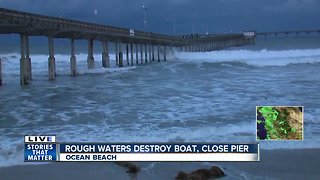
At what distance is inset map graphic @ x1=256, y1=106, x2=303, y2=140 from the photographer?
491cm

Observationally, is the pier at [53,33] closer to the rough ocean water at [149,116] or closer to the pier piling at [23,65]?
the pier piling at [23,65]

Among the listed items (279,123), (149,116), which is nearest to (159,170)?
(279,123)

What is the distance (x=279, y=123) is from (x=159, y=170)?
2923mm

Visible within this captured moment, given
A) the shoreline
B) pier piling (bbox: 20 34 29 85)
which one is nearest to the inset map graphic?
the shoreline

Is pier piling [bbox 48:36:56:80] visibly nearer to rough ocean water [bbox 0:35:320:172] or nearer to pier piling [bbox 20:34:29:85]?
pier piling [bbox 20:34:29:85]

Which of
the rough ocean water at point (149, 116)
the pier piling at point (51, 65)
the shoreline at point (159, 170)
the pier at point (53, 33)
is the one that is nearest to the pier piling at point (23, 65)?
the pier at point (53, 33)

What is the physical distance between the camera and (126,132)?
35.2 ft

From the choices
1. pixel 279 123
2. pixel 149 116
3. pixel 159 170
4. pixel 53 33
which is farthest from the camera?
pixel 53 33

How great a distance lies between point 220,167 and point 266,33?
177343 mm

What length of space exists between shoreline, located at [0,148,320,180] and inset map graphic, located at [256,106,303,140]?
218cm

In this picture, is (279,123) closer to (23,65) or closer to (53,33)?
(23,65)

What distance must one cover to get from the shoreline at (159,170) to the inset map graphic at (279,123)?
218cm

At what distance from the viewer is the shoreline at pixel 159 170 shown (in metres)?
7.15

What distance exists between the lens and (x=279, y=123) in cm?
497
